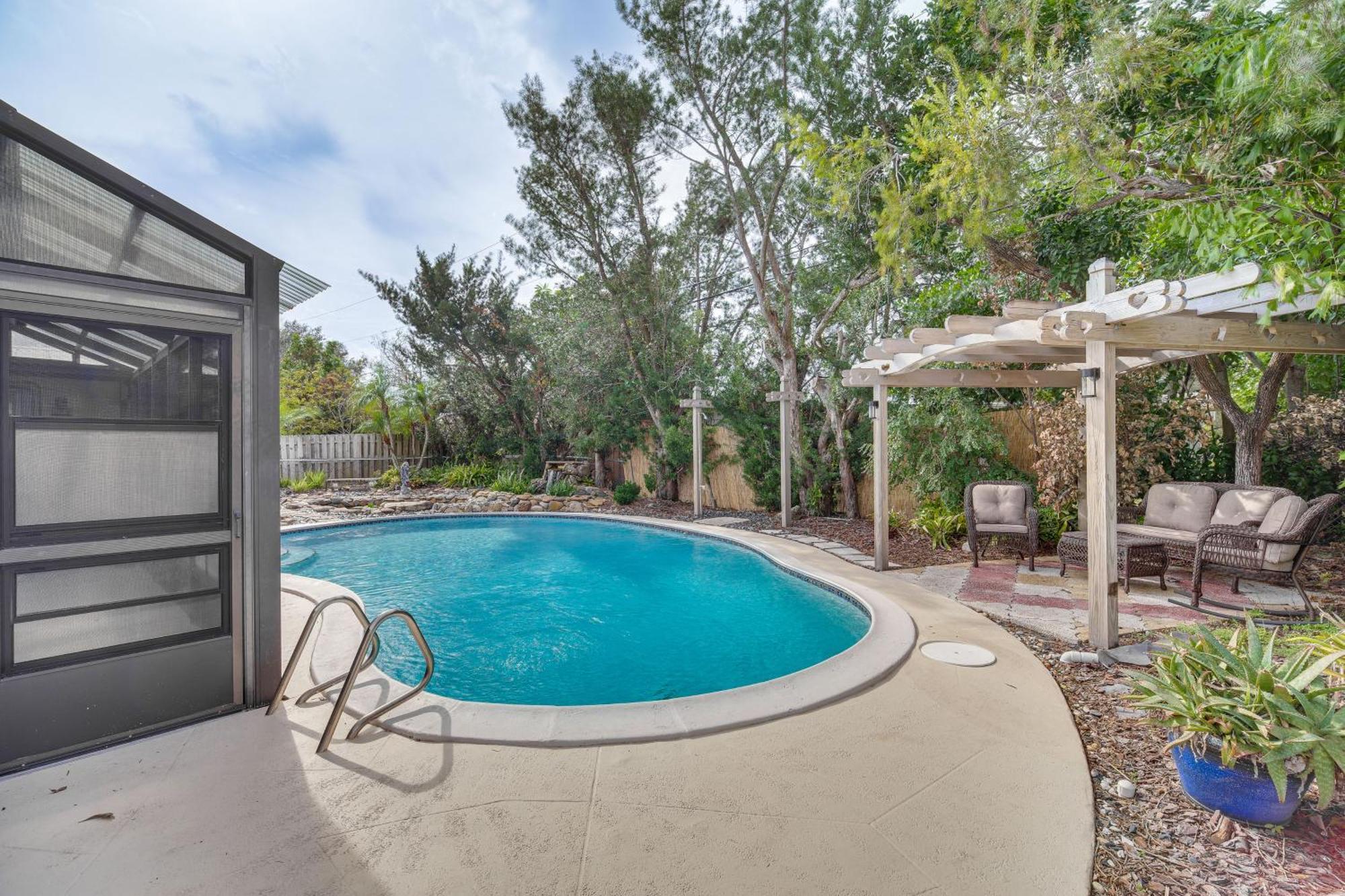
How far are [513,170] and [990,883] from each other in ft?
44.7

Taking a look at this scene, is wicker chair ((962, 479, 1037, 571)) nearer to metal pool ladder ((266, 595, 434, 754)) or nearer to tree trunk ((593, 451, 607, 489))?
metal pool ladder ((266, 595, 434, 754))

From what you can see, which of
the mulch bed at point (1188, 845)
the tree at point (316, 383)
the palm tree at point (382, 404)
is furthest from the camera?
the tree at point (316, 383)

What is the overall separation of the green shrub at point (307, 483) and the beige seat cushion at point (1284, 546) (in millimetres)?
17220

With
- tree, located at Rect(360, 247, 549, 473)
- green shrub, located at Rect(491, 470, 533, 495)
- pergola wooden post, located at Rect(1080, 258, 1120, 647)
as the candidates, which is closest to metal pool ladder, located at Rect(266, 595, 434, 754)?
pergola wooden post, located at Rect(1080, 258, 1120, 647)

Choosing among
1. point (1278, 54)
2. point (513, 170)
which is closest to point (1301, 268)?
point (1278, 54)

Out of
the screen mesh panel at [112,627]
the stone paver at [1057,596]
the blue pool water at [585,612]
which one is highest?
the screen mesh panel at [112,627]

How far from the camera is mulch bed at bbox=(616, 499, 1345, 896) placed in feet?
6.42

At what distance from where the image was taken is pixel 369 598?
6.64 metres

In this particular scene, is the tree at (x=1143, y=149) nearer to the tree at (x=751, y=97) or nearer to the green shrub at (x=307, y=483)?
the tree at (x=751, y=97)

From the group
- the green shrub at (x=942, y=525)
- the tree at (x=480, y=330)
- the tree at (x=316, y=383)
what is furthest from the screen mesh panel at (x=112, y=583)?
the tree at (x=316, y=383)

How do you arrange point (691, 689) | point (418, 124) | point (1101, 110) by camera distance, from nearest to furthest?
point (691, 689), point (1101, 110), point (418, 124)

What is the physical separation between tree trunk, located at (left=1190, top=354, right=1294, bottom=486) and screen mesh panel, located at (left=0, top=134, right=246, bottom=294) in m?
8.94

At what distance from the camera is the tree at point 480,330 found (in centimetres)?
1528

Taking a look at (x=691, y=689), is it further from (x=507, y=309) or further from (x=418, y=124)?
(x=507, y=309)
